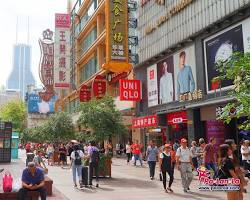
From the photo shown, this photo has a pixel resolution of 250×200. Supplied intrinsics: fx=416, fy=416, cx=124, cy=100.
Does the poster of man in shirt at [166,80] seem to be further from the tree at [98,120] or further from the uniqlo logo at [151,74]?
the tree at [98,120]

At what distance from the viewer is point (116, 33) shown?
31.4 m

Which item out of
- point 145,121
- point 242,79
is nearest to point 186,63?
point 145,121

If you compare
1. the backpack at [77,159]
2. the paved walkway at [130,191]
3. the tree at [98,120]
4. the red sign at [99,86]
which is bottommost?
the paved walkway at [130,191]

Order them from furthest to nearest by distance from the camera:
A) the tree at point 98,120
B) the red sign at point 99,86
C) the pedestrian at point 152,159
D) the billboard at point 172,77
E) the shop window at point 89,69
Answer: the shop window at point 89,69 < the red sign at point 99,86 < the billboard at point 172,77 < the tree at point 98,120 < the pedestrian at point 152,159

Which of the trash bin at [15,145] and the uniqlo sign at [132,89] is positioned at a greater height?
the uniqlo sign at [132,89]

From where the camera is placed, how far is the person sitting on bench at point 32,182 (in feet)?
32.6

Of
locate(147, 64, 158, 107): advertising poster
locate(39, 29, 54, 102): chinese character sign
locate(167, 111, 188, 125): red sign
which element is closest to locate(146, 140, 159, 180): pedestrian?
locate(167, 111, 188, 125): red sign

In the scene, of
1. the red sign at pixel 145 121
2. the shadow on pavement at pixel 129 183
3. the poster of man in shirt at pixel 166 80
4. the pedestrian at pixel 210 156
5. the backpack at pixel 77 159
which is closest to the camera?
the shadow on pavement at pixel 129 183

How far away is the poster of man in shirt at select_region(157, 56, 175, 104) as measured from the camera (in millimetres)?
28188

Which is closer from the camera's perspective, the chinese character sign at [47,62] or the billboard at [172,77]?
the billboard at [172,77]

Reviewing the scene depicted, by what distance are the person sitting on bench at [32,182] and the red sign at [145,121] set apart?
19850 millimetres

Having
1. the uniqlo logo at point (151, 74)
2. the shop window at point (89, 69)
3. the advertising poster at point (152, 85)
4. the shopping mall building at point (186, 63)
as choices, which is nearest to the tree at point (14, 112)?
the shop window at point (89, 69)

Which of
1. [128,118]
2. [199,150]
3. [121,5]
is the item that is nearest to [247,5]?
[199,150]

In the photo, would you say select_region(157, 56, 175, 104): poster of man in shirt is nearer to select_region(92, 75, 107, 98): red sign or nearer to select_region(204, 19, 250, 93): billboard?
select_region(204, 19, 250, 93): billboard
